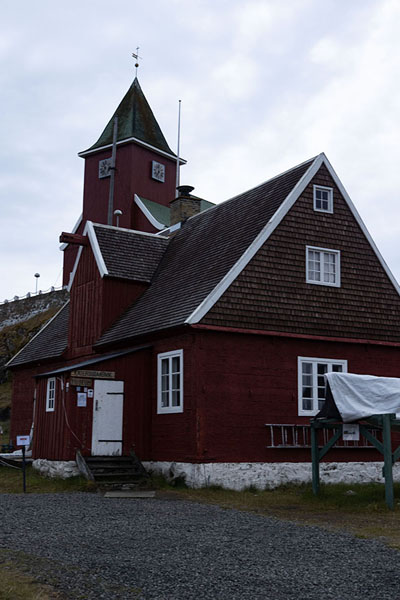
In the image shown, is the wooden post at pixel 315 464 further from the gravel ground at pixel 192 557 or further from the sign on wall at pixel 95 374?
the sign on wall at pixel 95 374

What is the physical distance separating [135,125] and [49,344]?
18103mm

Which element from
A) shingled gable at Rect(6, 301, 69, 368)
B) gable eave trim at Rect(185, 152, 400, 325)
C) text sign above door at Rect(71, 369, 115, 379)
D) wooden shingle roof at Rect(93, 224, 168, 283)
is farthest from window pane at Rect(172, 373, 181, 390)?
shingled gable at Rect(6, 301, 69, 368)

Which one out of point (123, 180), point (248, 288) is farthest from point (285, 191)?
point (123, 180)

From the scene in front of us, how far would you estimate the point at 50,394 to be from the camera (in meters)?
19.3

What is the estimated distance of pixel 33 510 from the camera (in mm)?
11969

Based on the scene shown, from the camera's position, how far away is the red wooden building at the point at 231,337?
55.5 ft

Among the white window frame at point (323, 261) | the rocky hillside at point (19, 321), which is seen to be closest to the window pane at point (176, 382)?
the white window frame at point (323, 261)

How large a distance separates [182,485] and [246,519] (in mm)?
5288

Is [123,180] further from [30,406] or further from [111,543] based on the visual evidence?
[111,543]

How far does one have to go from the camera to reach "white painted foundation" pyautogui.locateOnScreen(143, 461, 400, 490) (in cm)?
1633

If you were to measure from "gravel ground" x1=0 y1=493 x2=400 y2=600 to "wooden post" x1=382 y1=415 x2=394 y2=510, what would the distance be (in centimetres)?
269

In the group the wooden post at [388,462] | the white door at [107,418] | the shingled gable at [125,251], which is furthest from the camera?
the shingled gable at [125,251]

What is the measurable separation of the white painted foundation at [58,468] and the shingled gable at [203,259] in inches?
140

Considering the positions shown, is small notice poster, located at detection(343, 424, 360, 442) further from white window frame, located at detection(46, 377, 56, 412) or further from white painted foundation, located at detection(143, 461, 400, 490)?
white window frame, located at detection(46, 377, 56, 412)
